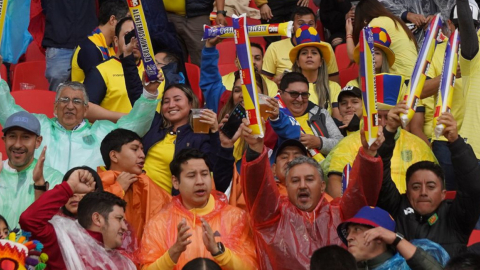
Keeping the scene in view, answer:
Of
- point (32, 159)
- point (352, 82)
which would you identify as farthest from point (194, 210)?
point (352, 82)

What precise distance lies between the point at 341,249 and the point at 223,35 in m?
2.19

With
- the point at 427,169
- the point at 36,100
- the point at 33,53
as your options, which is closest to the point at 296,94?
the point at 427,169

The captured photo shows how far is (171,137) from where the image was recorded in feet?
24.6

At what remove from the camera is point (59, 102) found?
7426 mm

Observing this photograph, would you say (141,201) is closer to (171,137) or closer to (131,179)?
(131,179)

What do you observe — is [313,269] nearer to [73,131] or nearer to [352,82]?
[73,131]

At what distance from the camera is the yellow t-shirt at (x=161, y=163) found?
7320mm

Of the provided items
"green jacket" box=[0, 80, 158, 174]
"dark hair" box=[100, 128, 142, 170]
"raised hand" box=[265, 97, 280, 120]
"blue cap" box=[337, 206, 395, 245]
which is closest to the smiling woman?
"green jacket" box=[0, 80, 158, 174]

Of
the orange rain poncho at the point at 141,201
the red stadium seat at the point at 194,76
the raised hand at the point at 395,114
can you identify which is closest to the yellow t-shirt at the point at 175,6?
the red stadium seat at the point at 194,76

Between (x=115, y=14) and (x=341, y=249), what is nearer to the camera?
(x=341, y=249)

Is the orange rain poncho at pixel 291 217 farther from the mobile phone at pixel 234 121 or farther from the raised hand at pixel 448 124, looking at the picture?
the mobile phone at pixel 234 121

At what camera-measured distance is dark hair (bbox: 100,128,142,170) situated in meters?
6.98

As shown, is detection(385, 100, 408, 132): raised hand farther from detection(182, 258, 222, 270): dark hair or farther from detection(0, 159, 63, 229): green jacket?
detection(0, 159, 63, 229): green jacket

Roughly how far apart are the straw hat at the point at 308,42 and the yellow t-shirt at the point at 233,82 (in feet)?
1.15
